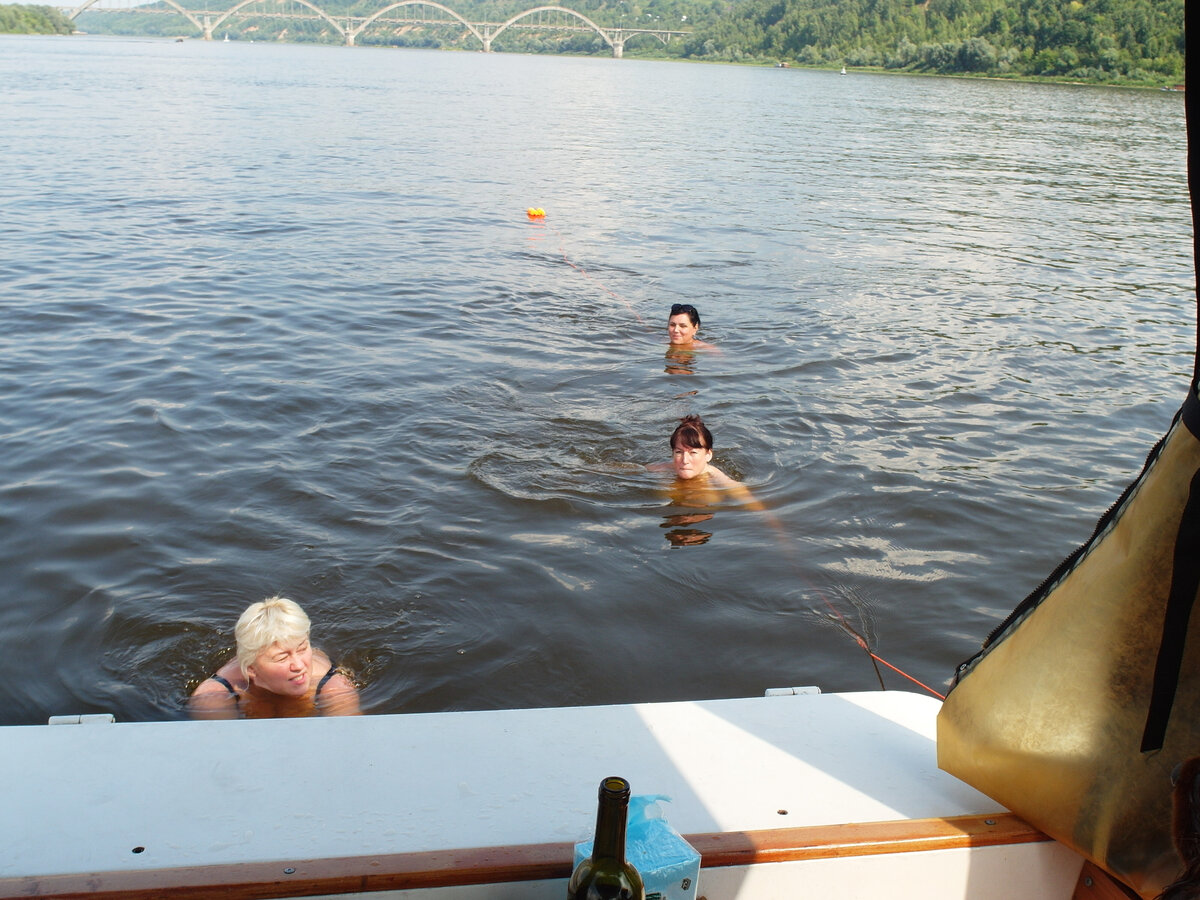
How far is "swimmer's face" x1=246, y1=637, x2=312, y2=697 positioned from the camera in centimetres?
405

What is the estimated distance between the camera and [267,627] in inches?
159

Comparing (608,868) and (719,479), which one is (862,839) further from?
(719,479)

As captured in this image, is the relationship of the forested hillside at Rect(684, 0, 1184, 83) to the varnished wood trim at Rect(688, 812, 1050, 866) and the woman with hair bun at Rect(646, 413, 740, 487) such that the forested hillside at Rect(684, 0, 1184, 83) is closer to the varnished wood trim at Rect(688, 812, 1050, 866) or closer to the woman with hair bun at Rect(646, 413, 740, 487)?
the woman with hair bun at Rect(646, 413, 740, 487)

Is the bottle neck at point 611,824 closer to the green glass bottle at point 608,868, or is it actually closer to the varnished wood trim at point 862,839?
the green glass bottle at point 608,868

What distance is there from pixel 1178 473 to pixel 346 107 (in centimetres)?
4358

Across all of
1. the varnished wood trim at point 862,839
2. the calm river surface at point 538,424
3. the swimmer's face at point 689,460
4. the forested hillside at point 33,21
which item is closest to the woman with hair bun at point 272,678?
the calm river surface at point 538,424

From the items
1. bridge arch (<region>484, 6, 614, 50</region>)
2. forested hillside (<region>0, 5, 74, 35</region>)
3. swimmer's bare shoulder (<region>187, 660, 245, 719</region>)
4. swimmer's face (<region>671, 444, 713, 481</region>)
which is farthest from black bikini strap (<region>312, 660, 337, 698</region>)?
bridge arch (<region>484, 6, 614, 50</region>)

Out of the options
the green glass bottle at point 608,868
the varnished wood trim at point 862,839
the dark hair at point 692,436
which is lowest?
the dark hair at point 692,436

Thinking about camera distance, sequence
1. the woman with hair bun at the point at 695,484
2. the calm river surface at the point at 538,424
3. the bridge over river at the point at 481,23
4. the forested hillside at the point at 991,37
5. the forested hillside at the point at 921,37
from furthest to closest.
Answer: the bridge over river at the point at 481,23, the forested hillside at the point at 921,37, the forested hillside at the point at 991,37, the woman with hair bun at the point at 695,484, the calm river surface at the point at 538,424

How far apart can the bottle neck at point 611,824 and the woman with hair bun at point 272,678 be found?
2.62 meters

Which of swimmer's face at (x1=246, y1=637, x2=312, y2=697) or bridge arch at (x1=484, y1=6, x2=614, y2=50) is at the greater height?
bridge arch at (x1=484, y1=6, x2=614, y2=50)

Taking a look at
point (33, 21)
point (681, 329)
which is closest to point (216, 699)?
point (681, 329)

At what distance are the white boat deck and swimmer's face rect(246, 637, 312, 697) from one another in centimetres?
176

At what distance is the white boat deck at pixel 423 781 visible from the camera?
191 centimetres
